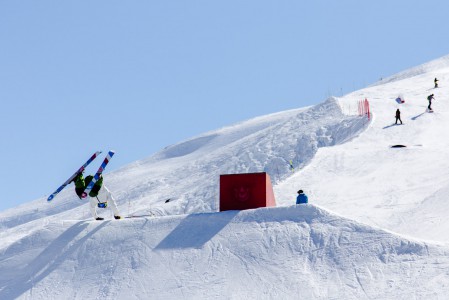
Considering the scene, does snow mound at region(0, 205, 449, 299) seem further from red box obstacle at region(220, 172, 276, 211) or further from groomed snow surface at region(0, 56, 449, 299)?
red box obstacle at region(220, 172, 276, 211)

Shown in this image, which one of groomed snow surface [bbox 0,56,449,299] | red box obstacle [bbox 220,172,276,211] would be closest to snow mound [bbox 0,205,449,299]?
groomed snow surface [bbox 0,56,449,299]

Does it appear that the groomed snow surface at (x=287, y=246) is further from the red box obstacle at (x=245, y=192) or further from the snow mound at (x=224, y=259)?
the red box obstacle at (x=245, y=192)

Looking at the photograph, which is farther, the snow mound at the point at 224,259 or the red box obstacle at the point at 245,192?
the red box obstacle at the point at 245,192

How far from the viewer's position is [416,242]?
2156cm

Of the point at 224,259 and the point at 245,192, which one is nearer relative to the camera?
the point at 224,259

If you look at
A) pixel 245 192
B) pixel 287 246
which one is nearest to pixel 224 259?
pixel 287 246

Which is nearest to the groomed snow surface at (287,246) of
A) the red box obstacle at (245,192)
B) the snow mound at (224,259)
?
the snow mound at (224,259)

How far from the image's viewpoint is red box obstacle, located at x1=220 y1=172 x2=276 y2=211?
2495cm

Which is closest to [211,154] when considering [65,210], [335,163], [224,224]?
[65,210]

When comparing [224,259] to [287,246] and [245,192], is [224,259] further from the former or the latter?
[245,192]

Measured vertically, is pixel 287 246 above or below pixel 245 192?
below

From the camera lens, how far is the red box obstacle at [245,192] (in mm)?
24953

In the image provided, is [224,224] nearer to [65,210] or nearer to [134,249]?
[134,249]

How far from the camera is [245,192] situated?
25.1 m
